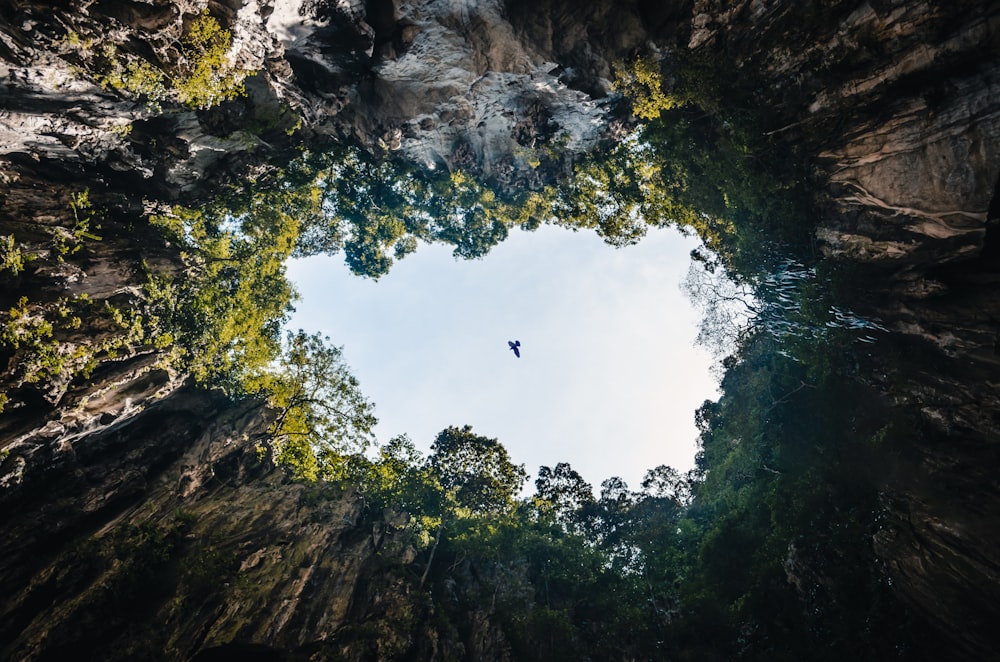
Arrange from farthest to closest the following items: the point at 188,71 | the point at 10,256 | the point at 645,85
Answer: the point at 645,85 → the point at 188,71 → the point at 10,256

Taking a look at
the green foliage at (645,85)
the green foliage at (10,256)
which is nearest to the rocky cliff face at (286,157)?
the green foliage at (10,256)

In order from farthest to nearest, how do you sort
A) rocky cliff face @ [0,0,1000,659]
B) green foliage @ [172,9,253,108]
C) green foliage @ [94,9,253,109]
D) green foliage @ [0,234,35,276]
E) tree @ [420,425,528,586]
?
tree @ [420,425,528,586]
green foliage @ [172,9,253,108]
green foliage @ [94,9,253,109]
green foliage @ [0,234,35,276]
rocky cliff face @ [0,0,1000,659]

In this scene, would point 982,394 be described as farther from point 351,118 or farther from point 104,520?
point 104,520

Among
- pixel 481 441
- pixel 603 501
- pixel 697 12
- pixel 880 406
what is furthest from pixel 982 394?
pixel 603 501

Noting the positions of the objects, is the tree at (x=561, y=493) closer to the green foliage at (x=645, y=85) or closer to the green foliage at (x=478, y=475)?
the green foliage at (x=478, y=475)

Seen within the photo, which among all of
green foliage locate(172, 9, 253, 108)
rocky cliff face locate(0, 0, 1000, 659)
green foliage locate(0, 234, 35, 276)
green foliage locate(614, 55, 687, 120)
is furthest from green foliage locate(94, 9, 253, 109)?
green foliage locate(614, 55, 687, 120)

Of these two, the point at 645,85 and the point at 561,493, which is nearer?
the point at 645,85

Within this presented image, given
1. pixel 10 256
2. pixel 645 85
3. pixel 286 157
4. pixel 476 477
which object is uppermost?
pixel 645 85

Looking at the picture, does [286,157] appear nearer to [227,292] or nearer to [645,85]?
[227,292]

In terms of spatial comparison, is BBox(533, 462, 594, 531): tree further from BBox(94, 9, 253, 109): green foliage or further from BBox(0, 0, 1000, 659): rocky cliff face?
BBox(94, 9, 253, 109): green foliage

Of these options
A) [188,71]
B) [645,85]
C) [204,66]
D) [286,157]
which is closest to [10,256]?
[188,71]
